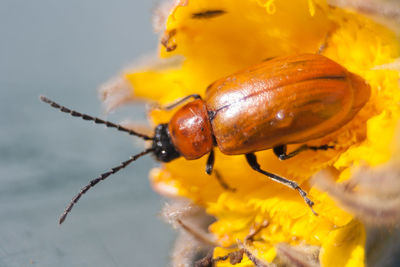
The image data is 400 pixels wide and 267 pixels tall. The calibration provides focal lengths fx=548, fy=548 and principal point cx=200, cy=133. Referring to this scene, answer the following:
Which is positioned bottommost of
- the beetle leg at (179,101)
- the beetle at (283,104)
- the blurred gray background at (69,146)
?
the blurred gray background at (69,146)

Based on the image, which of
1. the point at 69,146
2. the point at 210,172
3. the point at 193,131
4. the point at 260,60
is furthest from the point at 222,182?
the point at 69,146

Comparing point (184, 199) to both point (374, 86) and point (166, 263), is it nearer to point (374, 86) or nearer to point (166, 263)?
point (166, 263)

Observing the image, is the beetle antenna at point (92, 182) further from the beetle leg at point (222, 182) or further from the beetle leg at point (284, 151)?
the beetle leg at point (284, 151)

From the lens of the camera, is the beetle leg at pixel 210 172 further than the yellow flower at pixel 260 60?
Yes

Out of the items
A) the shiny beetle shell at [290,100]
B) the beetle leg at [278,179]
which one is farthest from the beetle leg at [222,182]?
the shiny beetle shell at [290,100]

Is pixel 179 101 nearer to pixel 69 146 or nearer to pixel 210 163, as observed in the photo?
pixel 210 163

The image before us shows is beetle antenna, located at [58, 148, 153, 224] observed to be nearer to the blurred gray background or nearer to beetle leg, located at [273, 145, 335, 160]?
the blurred gray background

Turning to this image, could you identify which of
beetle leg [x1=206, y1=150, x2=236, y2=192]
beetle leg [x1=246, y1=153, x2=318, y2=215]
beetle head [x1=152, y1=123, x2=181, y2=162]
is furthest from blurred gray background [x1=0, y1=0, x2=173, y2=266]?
beetle leg [x1=246, y1=153, x2=318, y2=215]
